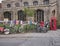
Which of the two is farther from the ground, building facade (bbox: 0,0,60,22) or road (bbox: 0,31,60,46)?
building facade (bbox: 0,0,60,22)

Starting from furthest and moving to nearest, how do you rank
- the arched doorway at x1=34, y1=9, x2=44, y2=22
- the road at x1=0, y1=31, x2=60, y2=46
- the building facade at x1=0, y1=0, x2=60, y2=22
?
the arched doorway at x1=34, y1=9, x2=44, y2=22 < the building facade at x1=0, y1=0, x2=60, y2=22 < the road at x1=0, y1=31, x2=60, y2=46

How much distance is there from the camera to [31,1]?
6081 centimetres

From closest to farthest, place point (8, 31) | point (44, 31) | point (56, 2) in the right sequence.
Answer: point (8, 31) < point (44, 31) < point (56, 2)

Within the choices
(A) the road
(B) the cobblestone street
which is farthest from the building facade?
(A) the road

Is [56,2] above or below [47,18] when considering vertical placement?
above

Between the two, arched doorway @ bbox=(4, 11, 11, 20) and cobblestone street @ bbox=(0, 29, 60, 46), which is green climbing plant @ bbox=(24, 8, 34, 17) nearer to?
arched doorway @ bbox=(4, 11, 11, 20)

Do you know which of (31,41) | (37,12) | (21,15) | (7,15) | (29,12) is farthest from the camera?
(7,15)

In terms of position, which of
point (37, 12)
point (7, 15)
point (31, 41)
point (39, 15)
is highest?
point (37, 12)

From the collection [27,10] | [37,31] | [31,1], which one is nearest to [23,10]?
[27,10]

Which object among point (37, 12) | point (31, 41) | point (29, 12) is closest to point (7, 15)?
point (29, 12)

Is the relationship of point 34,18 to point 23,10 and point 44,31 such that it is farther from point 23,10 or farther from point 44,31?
point 44,31

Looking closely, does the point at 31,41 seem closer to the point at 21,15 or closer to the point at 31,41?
the point at 31,41

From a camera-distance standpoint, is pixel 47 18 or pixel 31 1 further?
pixel 31 1

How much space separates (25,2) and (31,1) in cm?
183
